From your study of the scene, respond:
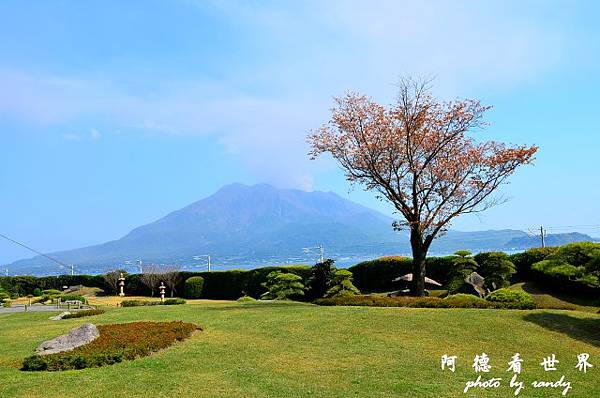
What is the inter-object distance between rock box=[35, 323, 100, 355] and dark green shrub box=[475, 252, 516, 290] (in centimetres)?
1704

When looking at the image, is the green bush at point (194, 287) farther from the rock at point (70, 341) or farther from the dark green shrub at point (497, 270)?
the rock at point (70, 341)

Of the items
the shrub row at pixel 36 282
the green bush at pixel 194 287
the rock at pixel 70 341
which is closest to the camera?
the rock at pixel 70 341

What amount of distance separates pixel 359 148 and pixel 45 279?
3087 centimetres

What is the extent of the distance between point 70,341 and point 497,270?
18.1m

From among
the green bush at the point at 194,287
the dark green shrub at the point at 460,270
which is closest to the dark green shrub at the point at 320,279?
the dark green shrub at the point at 460,270

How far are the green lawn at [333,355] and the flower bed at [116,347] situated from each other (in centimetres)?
30

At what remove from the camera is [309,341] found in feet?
38.2

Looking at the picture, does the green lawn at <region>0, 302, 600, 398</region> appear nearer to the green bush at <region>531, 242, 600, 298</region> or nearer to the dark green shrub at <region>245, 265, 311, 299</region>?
the green bush at <region>531, 242, 600, 298</region>

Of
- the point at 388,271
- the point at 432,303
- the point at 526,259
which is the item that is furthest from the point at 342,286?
the point at 526,259

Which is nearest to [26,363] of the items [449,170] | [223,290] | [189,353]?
[189,353]

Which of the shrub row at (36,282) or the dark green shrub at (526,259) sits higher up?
the dark green shrub at (526,259)

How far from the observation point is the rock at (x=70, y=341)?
35.2 ft

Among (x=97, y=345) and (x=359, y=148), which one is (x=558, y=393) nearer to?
(x=97, y=345)

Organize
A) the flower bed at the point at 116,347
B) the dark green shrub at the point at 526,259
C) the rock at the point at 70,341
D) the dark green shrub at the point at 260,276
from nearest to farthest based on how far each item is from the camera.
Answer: the flower bed at the point at 116,347
the rock at the point at 70,341
the dark green shrub at the point at 526,259
the dark green shrub at the point at 260,276
